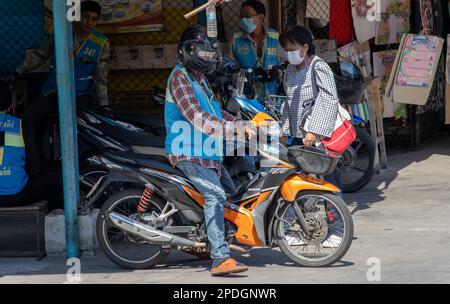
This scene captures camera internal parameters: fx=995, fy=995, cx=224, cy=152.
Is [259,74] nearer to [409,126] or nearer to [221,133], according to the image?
[221,133]

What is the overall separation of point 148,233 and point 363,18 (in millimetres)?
5410

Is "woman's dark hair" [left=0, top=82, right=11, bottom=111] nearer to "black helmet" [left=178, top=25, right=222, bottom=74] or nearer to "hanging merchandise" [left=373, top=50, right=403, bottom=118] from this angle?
"black helmet" [left=178, top=25, right=222, bottom=74]

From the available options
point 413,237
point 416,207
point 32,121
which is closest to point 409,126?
point 416,207

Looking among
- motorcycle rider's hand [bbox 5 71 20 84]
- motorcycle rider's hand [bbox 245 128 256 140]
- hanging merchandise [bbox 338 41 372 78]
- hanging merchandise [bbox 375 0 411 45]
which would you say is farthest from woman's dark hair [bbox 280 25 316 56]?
hanging merchandise [bbox 375 0 411 45]

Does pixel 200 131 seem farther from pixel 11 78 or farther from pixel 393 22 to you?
pixel 393 22

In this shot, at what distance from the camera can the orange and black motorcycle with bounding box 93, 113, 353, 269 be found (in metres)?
7.33

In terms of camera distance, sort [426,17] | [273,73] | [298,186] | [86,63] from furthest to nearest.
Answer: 1. [426,17]
2. [86,63]
3. [273,73]
4. [298,186]

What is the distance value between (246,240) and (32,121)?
2.54 m

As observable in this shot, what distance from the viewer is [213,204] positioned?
7.21 m

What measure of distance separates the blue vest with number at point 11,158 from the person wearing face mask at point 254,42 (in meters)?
2.69

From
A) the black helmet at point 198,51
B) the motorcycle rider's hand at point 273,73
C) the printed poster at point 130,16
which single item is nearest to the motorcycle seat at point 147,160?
the black helmet at point 198,51

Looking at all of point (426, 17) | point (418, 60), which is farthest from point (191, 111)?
point (426, 17)

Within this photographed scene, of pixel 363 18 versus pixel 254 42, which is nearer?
pixel 254 42

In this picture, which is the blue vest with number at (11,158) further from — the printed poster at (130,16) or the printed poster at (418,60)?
the printed poster at (418,60)
